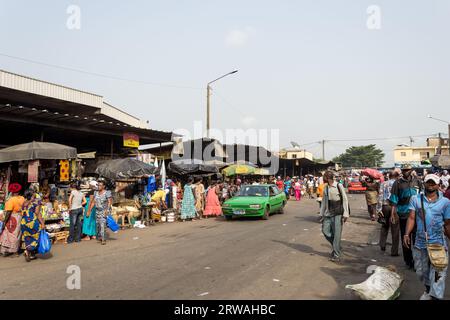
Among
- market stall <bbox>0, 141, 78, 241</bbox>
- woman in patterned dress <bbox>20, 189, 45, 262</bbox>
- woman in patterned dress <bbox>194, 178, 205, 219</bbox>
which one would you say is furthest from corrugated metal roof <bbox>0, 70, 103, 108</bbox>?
woman in patterned dress <bbox>20, 189, 45, 262</bbox>

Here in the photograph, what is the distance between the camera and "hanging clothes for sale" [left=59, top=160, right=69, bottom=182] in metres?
13.5

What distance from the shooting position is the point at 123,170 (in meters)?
13.5

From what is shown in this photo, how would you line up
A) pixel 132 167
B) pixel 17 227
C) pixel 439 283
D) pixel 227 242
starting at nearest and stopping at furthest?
pixel 439 283
pixel 17 227
pixel 227 242
pixel 132 167

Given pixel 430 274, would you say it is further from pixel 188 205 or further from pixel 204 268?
pixel 188 205

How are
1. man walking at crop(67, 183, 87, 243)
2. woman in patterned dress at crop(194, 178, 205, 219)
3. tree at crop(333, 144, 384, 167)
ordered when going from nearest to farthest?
man walking at crop(67, 183, 87, 243) < woman in patterned dress at crop(194, 178, 205, 219) < tree at crop(333, 144, 384, 167)

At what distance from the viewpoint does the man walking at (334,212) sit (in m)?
7.69

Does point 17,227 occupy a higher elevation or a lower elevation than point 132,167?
lower

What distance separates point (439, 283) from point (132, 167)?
11156 mm

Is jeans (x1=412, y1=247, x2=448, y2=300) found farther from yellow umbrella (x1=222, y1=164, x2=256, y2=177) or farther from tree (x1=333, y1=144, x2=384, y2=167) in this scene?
tree (x1=333, y1=144, x2=384, y2=167)

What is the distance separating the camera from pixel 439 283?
4.55 meters

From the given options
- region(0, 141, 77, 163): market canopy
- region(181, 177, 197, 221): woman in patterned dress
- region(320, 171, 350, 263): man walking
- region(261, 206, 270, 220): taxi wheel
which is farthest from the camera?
region(181, 177, 197, 221): woman in patterned dress
